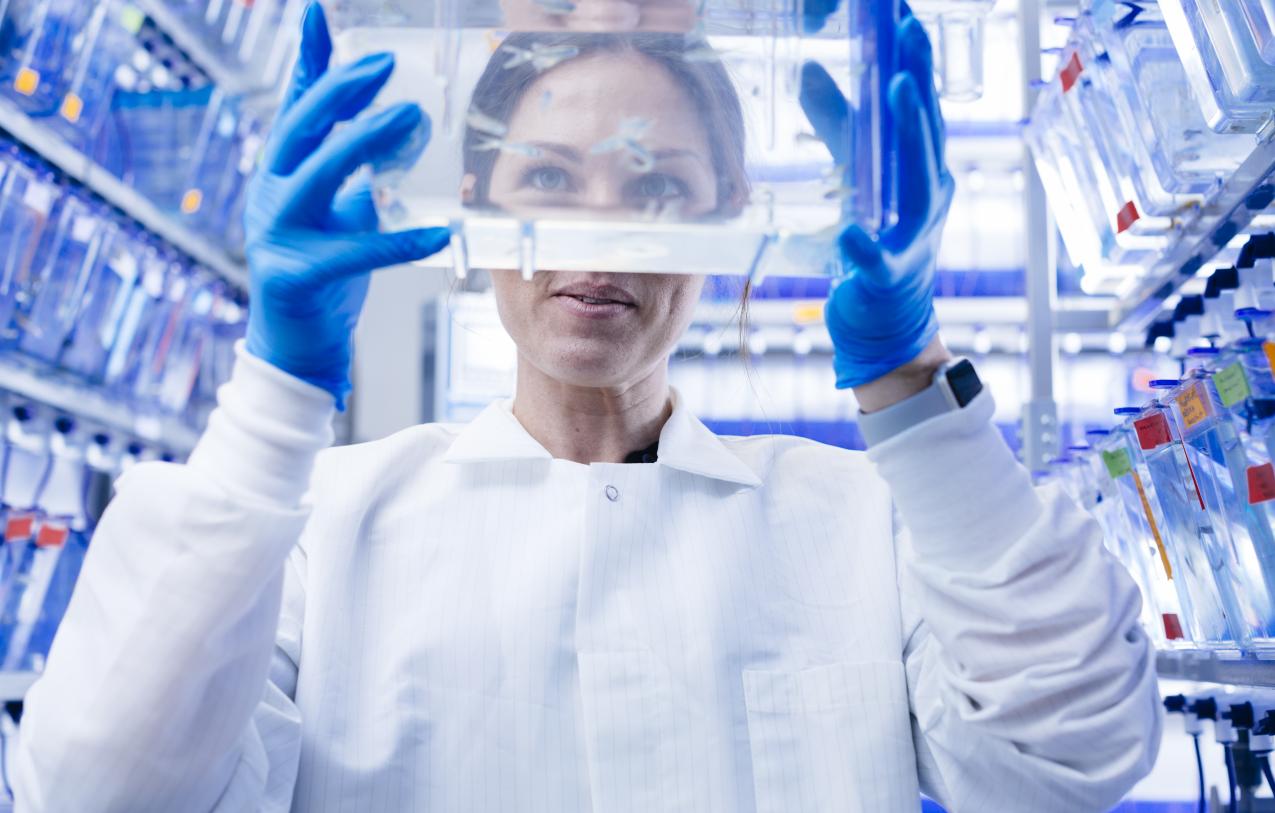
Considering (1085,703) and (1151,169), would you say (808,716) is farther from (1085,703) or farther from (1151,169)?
(1151,169)

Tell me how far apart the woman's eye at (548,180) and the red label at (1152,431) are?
0.75 metres

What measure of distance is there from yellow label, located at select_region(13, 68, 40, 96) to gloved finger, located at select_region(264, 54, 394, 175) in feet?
5.62

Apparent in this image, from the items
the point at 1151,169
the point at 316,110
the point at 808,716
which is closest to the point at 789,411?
the point at 1151,169

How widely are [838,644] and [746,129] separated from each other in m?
0.55

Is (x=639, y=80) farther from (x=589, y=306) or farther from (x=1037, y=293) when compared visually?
(x=1037, y=293)

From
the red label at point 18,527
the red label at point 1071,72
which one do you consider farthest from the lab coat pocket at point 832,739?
the red label at point 18,527

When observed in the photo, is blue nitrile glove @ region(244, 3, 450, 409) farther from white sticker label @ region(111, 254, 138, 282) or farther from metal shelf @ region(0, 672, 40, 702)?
white sticker label @ region(111, 254, 138, 282)

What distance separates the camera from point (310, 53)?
3.92 feet

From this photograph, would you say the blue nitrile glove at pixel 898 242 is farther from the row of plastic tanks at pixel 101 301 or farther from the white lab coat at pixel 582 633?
the row of plastic tanks at pixel 101 301

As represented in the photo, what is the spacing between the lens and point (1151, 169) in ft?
5.16

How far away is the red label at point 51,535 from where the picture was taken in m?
2.64

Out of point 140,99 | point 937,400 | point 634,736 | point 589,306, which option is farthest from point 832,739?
point 140,99

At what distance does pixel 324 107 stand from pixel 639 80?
0.26 meters

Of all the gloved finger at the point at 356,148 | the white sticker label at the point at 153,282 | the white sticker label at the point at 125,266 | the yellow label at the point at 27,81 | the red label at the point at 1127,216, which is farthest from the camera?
the white sticker label at the point at 153,282
